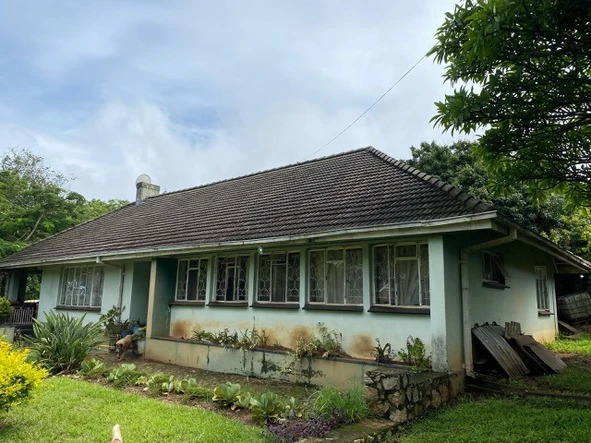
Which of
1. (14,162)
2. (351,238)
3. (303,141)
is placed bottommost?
(351,238)

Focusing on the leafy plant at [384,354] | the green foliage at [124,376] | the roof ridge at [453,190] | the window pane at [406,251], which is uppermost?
the roof ridge at [453,190]

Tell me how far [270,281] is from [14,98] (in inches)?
400

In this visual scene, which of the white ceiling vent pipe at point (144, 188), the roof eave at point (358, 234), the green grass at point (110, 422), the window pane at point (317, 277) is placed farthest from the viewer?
the white ceiling vent pipe at point (144, 188)

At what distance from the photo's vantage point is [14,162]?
109ft

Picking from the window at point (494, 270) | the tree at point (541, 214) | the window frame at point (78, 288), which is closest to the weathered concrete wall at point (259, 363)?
the window at point (494, 270)

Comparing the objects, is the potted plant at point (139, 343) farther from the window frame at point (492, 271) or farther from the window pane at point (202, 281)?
the window frame at point (492, 271)

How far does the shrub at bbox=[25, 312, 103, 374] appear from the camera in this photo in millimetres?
9617

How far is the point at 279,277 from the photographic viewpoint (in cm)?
1007

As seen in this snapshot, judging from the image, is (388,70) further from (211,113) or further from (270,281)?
(211,113)

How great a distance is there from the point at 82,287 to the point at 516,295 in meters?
14.3

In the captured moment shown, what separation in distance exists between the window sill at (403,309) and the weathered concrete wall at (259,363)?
996 millimetres

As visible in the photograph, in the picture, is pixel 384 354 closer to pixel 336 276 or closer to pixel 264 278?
pixel 336 276

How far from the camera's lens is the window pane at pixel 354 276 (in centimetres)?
860

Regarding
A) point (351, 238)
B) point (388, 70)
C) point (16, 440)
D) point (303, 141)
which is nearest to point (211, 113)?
point (303, 141)
